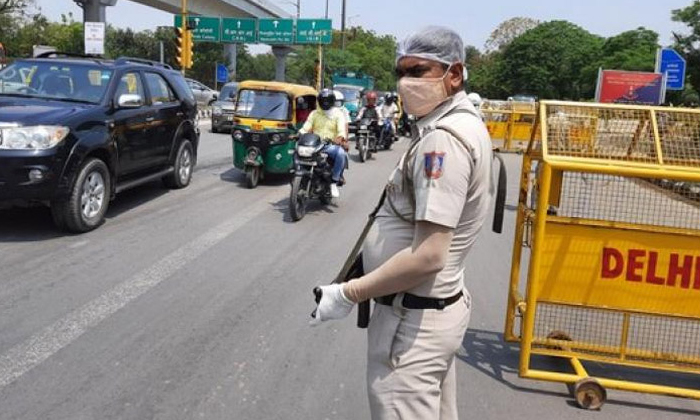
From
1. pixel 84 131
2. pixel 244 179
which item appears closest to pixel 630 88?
pixel 244 179

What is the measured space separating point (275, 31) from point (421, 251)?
1882 inches

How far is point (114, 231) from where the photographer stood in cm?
727

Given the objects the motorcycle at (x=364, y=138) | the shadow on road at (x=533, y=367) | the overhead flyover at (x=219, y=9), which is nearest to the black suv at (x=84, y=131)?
the shadow on road at (x=533, y=367)

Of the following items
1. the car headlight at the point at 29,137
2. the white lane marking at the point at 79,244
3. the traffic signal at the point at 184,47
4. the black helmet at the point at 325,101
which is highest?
the traffic signal at the point at 184,47

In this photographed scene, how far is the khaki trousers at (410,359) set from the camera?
218 centimetres

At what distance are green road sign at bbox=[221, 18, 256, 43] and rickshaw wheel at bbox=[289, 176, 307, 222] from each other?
129 ft

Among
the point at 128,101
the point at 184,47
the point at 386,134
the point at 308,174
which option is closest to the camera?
the point at 128,101

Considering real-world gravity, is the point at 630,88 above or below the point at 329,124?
above

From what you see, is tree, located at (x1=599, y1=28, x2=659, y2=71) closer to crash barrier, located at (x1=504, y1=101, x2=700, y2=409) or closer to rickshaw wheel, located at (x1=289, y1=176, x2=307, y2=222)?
rickshaw wheel, located at (x1=289, y1=176, x2=307, y2=222)

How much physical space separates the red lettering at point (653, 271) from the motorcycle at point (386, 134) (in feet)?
46.5

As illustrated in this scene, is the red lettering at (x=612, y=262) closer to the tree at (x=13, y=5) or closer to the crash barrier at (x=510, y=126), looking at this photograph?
the crash barrier at (x=510, y=126)

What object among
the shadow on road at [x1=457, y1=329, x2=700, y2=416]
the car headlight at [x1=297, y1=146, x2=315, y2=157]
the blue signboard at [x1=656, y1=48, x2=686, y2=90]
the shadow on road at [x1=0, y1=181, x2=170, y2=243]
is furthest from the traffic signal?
the shadow on road at [x1=457, y1=329, x2=700, y2=416]

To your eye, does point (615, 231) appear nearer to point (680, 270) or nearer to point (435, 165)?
point (680, 270)

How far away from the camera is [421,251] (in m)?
2.04
